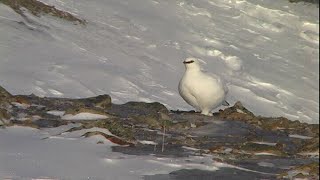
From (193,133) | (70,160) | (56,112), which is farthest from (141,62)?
(70,160)

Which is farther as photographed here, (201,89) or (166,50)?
(166,50)

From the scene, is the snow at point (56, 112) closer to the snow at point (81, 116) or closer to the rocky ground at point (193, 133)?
the rocky ground at point (193, 133)

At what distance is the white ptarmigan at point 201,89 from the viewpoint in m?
6.80

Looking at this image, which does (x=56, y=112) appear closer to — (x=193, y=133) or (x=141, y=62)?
(x=193, y=133)

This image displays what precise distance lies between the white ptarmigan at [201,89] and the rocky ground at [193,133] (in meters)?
0.15

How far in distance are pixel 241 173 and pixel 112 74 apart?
265 inches

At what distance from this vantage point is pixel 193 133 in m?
5.86

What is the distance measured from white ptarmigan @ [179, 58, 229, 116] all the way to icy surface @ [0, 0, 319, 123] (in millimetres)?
1908

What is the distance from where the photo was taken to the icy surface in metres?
9.84

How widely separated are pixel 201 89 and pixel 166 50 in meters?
7.75

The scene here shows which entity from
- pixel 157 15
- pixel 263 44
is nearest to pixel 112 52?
pixel 157 15

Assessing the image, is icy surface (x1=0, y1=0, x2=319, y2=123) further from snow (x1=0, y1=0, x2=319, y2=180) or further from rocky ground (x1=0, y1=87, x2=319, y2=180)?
rocky ground (x1=0, y1=87, x2=319, y2=180)

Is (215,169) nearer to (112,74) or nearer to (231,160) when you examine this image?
(231,160)

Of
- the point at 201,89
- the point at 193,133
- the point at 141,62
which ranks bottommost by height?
the point at 193,133
